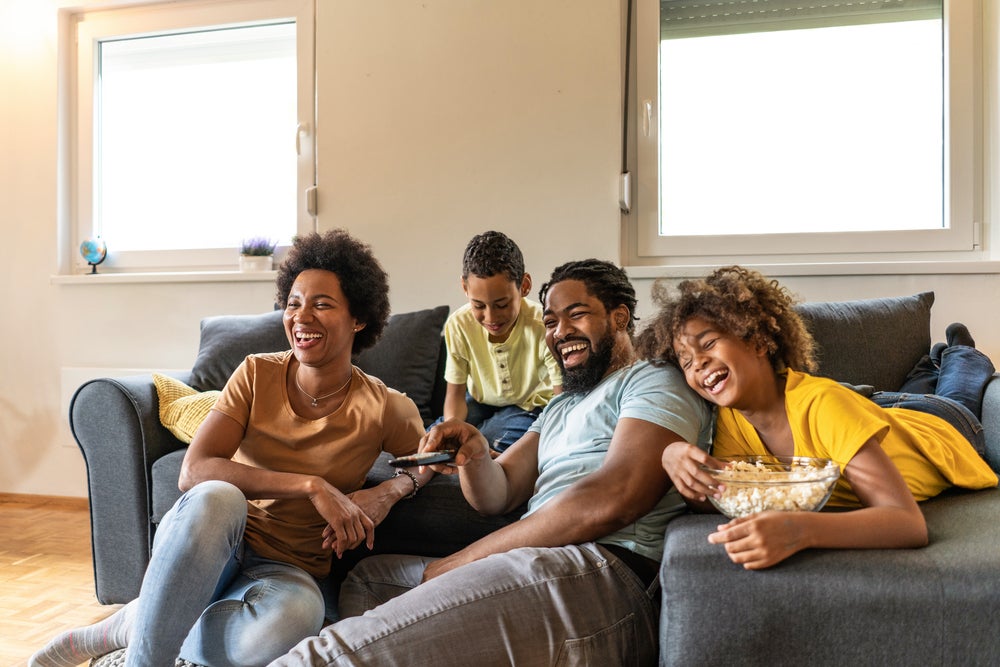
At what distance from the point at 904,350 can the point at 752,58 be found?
1.31 m

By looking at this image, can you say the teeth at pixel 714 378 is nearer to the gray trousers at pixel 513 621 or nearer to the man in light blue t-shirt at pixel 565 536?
the man in light blue t-shirt at pixel 565 536

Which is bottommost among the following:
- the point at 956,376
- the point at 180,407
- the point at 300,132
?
the point at 180,407

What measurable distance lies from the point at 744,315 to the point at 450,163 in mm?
1920

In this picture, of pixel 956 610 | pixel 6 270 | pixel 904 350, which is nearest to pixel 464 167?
pixel 904 350

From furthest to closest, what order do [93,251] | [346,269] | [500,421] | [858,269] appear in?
[93,251], [858,269], [500,421], [346,269]

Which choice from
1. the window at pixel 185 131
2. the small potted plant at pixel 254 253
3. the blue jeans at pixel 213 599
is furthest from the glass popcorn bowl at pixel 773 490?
the window at pixel 185 131

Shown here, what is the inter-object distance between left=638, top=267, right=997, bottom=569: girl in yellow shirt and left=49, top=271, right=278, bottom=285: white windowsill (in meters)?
2.16

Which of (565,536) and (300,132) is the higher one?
(300,132)

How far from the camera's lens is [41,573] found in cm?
260

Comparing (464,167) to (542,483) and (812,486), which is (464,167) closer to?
(542,483)

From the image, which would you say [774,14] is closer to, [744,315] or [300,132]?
[300,132]

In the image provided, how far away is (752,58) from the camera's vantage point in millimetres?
2953

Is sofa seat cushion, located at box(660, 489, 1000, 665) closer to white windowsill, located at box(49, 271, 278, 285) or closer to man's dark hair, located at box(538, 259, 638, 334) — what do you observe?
man's dark hair, located at box(538, 259, 638, 334)

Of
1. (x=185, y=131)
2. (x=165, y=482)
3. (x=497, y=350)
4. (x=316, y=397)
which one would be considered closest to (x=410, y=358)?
(x=497, y=350)
